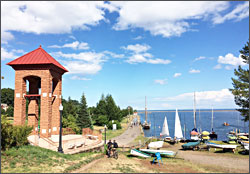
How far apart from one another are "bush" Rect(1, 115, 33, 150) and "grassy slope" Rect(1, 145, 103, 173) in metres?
0.53

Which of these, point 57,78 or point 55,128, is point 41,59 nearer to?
point 57,78

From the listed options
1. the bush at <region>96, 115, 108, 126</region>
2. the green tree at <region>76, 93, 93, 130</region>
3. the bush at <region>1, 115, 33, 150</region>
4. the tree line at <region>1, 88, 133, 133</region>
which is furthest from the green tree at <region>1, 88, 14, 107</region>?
the bush at <region>1, 115, 33, 150</region>

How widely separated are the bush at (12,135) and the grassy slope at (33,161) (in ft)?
1.74

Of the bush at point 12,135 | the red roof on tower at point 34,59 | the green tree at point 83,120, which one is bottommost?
the green tree at point 83,120

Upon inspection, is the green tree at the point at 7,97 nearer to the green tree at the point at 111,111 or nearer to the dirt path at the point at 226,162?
the green tree at the point at 111,111

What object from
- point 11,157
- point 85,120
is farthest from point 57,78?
point 85,120

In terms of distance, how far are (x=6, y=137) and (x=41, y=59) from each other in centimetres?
879

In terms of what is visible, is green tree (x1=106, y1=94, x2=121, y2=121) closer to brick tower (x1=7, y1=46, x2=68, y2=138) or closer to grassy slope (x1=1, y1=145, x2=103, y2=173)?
brick tower (x1=7, y1=46, x2=68, y2=138)

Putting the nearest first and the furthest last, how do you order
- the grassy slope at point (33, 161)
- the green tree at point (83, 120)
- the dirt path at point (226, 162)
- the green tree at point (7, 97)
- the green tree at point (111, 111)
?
the grassy slope at point (33, 161), the dirt path at point (226, 162), the green tree at point (83, 120), the green tree at point (111, 111), the green tree at point (7, 97)

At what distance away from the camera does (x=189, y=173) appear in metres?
13.0

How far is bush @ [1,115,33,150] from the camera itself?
1330 centimetres

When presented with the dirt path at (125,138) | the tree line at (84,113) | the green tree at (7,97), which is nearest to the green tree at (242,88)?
the dirt path at (125,138)

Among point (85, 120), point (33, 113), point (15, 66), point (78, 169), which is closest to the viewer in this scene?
point (78, 169)

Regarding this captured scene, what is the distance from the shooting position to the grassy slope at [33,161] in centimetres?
1098
